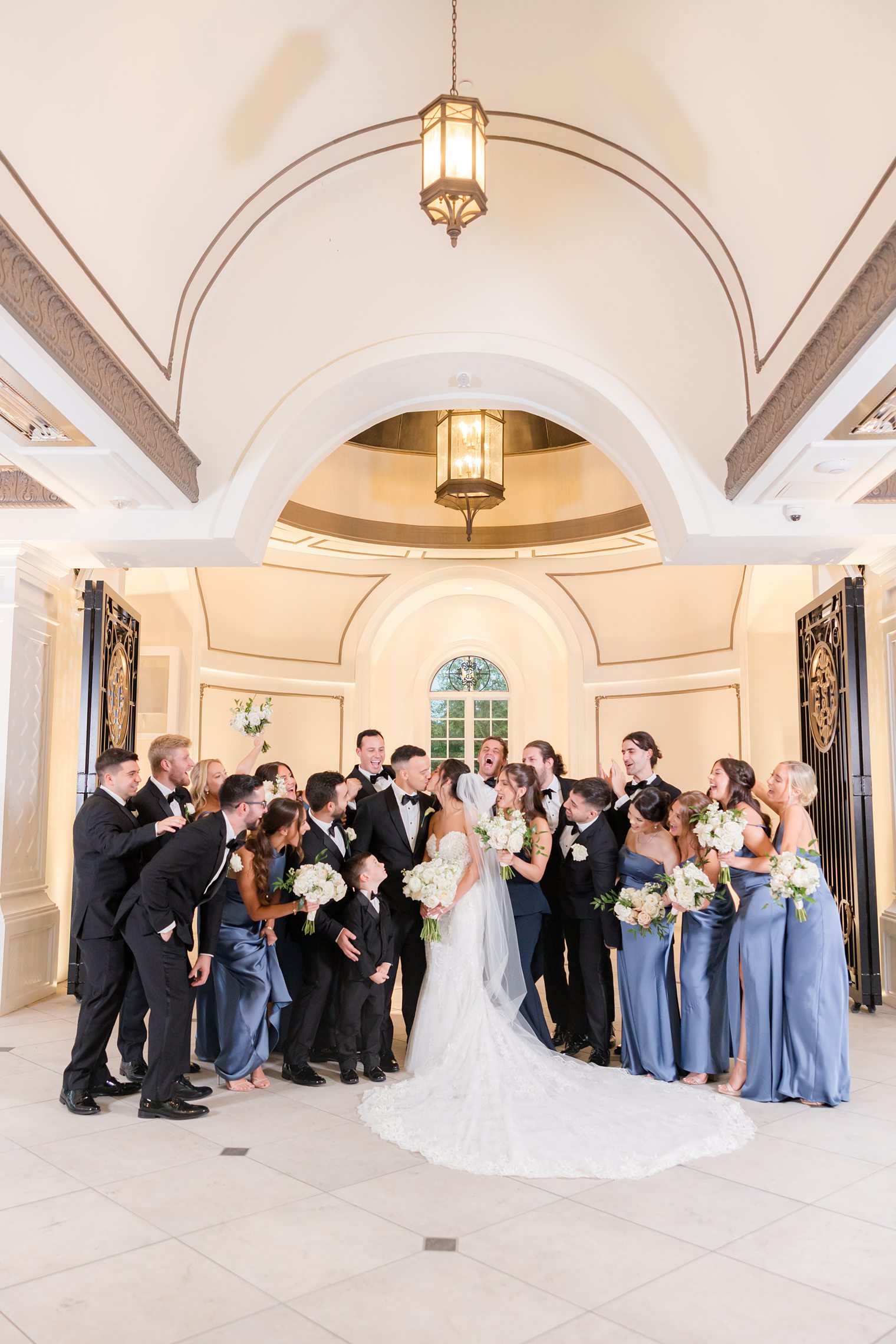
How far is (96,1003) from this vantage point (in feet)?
17.0

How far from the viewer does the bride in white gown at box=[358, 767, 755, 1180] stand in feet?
14.6

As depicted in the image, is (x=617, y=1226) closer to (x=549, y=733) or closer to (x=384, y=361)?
(x=384, y=361)

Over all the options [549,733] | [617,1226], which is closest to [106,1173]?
[617,1226]

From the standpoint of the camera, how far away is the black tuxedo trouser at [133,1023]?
5.80 meters

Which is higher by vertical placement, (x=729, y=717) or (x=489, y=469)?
(x=489, y=469)

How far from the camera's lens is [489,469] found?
11.3m

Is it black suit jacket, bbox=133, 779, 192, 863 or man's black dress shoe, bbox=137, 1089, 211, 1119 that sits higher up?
black suit jacket, bbox=133, 779, 192, 863

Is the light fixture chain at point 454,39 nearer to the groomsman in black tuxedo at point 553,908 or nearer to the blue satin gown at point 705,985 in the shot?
the groomsman in black tuxedo at point 553,908

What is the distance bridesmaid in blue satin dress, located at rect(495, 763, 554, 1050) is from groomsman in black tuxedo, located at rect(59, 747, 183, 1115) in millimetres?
1887

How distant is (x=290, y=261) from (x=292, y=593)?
716 cm

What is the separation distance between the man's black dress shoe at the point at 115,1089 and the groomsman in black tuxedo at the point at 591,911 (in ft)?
8.21

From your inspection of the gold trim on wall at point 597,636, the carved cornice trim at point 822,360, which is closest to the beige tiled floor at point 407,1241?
the carved cornice trim at point 822,360

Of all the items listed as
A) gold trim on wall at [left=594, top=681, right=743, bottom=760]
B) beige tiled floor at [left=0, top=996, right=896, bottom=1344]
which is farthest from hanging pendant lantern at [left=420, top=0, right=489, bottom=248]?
gold trim on wall at [left=594, top=681, right=743, bottom=760]

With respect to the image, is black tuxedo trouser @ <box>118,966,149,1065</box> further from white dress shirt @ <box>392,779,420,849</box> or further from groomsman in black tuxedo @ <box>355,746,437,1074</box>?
white dress shirt @ <box>392,779,420,849</box>
